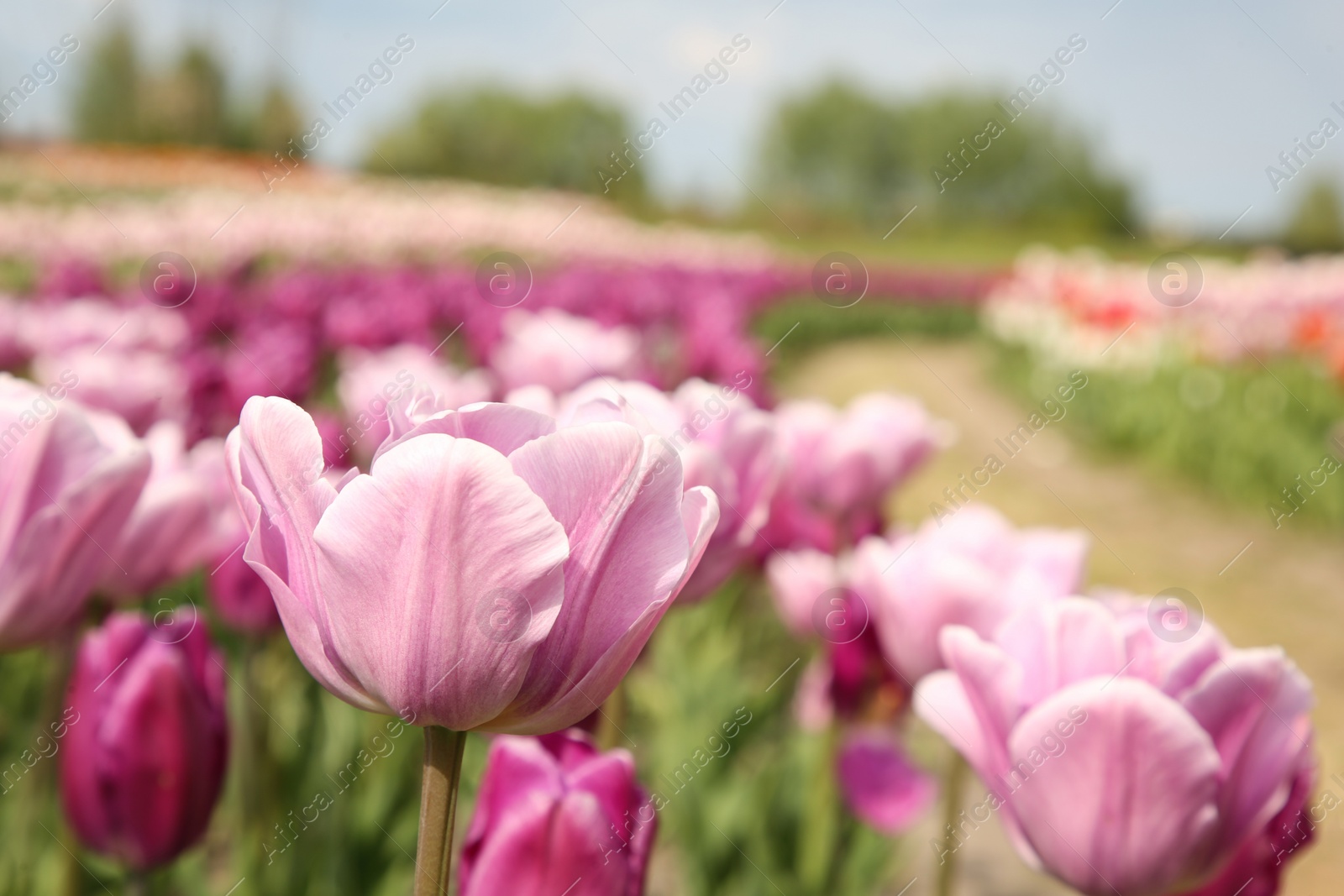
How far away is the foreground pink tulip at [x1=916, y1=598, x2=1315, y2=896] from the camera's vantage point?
77 cm

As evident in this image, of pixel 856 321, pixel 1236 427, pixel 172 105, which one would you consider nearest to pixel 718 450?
pixel 1236 427

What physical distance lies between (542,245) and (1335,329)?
7.64 m

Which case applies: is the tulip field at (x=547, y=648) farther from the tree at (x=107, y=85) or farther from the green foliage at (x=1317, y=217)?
the green foliage at (x=1317, y=217)

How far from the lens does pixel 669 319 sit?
5828mm

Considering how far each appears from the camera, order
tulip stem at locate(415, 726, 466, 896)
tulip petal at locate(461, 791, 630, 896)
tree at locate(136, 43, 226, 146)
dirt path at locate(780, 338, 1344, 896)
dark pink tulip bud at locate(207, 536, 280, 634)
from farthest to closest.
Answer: tree at locate(136, 43, 226, 146) < dirt path at locate(780, 338, 1344, 896) < dark pink tulip bud at locate(207, 536, 280, 634) < tulip petal at locate(461, 791, 630, 896) < tulip stem at locate(415, 726, 466, 896)

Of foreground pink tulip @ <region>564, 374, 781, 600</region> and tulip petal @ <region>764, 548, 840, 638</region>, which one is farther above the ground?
foreground pink tulip @ <region>564, 374, 781, 600</region>

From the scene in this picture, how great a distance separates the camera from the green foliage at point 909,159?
53250 mm

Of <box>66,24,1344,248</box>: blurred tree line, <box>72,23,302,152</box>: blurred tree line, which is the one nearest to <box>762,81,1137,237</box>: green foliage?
<box>66,24,1344,248</box>: blurred tree line

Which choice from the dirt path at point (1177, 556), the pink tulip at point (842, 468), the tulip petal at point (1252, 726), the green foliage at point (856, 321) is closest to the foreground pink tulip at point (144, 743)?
the tulip petal at point (1252, 726)

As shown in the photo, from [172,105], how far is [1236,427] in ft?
113

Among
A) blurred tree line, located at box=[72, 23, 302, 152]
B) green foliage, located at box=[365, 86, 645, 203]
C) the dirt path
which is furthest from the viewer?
green foliage, located at box=[365, 86, 645, 203]

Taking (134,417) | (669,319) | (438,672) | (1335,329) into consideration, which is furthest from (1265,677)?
(1335,329)

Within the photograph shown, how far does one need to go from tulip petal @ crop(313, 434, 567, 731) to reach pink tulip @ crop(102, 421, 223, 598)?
1.72 ft

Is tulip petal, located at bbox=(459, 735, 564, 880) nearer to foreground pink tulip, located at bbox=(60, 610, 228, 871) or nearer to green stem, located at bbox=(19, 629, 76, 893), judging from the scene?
foreground pink tulip, located at bbox=(60, 610, 228, 871)
